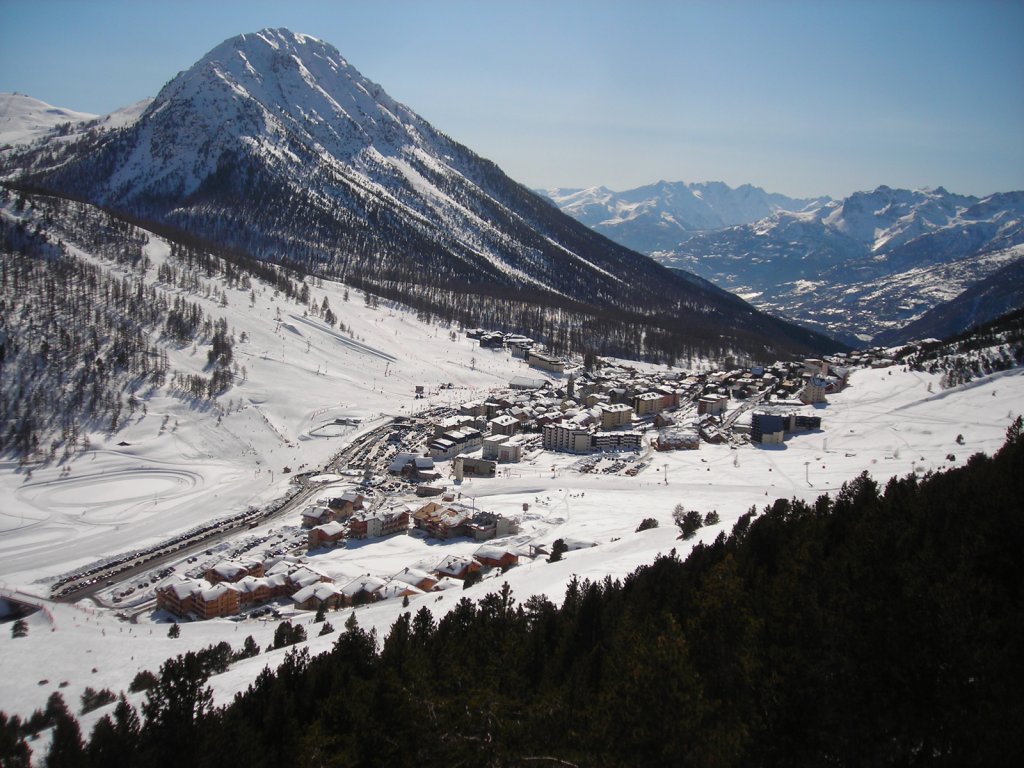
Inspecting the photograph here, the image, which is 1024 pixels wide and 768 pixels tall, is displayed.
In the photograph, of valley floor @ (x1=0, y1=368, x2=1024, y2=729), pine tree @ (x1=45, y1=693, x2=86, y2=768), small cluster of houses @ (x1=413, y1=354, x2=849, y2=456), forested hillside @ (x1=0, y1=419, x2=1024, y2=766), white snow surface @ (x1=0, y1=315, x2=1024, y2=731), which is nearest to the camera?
forested hillside @ (x1=0, y1=419, x2=1024, y2=766)

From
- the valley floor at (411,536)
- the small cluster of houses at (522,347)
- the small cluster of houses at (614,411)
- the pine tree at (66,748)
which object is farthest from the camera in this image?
the small cluster of houses at (522,347)

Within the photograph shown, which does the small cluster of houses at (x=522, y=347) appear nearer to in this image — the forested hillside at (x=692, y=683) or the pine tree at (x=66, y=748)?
the forested hillside at (x=692, y=683)

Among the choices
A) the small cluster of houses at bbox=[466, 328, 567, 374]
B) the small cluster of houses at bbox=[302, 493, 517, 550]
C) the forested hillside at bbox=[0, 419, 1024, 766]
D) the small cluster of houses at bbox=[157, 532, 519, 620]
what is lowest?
the small cluster of houses at bbox=[157, 532, 519, 620]

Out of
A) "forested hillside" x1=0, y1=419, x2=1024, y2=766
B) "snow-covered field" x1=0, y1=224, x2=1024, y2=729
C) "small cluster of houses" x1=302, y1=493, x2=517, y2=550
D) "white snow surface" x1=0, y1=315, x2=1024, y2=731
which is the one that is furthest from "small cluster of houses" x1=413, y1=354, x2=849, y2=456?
"forested hillside" x1=0, y1=419, x2=1024, y2=766

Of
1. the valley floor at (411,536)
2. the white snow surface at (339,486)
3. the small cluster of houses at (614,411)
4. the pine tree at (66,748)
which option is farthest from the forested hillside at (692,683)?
the small cluster of houses at (614,411)

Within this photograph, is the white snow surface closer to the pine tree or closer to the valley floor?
the valley floor

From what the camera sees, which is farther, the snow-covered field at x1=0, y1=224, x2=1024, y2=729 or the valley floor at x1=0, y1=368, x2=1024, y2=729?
the snow-covered field at x1=0, y1=224, x2=1024, y2=729

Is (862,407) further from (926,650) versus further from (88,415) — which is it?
(88,415)
